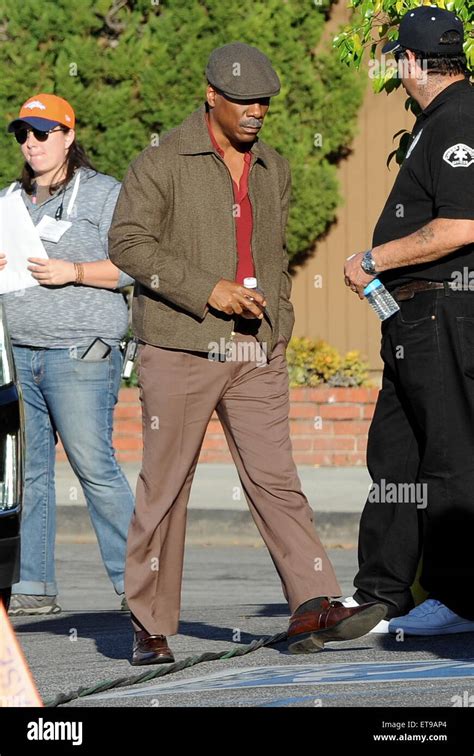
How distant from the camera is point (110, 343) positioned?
699 centimetres

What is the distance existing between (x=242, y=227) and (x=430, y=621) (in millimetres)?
1410

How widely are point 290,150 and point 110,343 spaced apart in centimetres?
746

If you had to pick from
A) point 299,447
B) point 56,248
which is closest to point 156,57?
point 299,447

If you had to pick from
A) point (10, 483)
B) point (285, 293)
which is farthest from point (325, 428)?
point (10, 483)

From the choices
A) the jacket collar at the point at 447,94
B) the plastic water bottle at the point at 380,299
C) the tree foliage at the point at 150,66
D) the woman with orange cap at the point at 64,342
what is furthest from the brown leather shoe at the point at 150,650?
the tree foliage at the point at 150,66

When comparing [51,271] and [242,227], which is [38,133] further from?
[242,227]

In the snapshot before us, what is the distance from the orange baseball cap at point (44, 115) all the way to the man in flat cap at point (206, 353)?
167 cm

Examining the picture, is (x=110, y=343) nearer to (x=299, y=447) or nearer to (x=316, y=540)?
(x=316, y=540)

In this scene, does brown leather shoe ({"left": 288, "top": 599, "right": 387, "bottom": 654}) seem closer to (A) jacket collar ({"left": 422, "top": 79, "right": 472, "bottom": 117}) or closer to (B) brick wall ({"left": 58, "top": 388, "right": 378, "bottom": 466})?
(A) jacket collar ({"left": 422, "top": 79, "right": 472, "bottom": 117})

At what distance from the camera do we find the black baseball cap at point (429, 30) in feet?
17.9

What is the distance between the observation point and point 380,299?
5504 mm

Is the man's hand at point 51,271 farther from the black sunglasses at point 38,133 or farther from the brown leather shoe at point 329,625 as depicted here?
the brown leather shoe at point 329,625

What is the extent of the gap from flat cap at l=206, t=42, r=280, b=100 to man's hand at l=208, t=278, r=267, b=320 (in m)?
0.59
